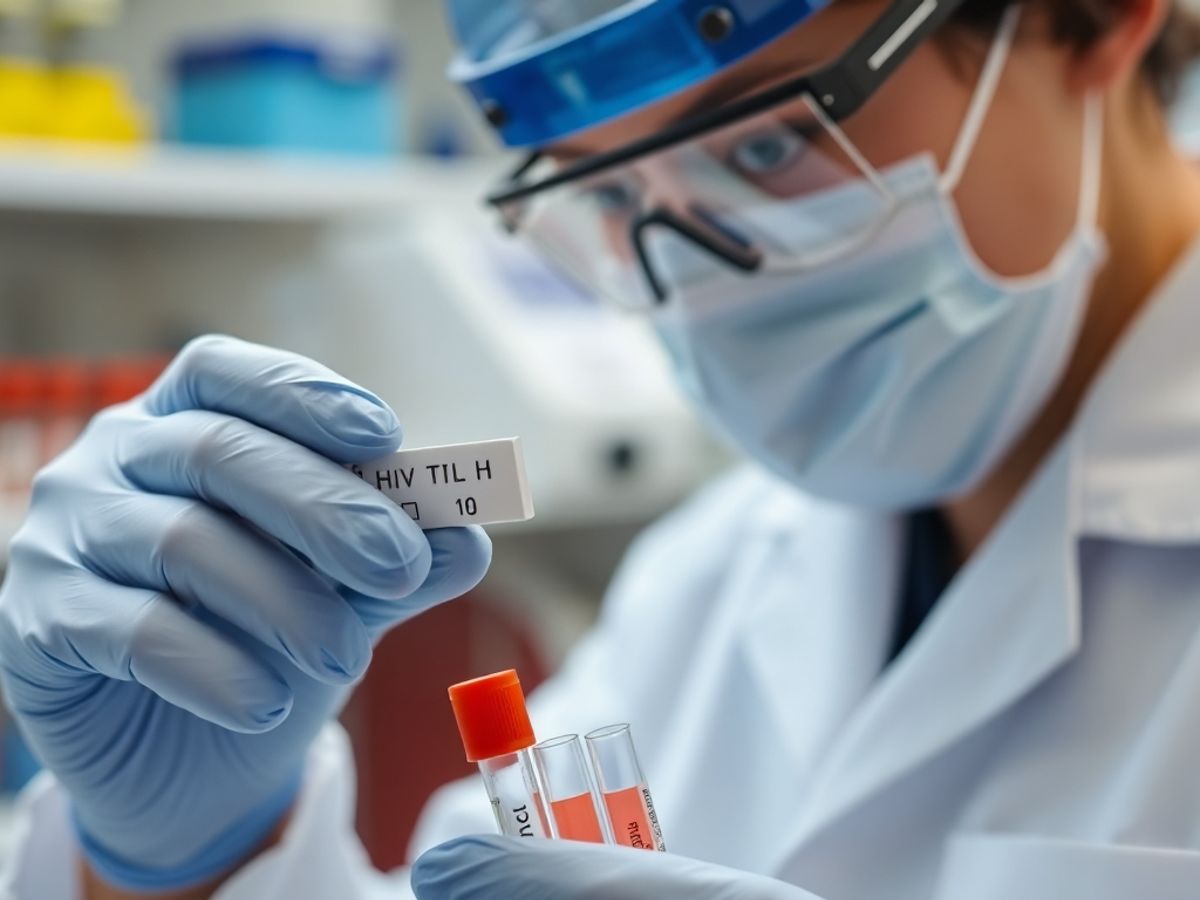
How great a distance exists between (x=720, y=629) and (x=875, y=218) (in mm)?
488

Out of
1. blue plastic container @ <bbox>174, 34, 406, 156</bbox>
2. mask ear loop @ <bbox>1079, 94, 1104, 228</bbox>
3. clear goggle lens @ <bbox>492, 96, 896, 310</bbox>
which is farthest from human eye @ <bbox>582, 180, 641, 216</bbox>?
blue plastic container @ <bbox>174, 34, 406, 156</bbox>

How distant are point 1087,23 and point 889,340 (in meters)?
0.29

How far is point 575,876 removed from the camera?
0.68m

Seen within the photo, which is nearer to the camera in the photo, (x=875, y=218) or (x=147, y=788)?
(x=147, y=788)

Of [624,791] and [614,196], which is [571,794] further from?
[614,196]

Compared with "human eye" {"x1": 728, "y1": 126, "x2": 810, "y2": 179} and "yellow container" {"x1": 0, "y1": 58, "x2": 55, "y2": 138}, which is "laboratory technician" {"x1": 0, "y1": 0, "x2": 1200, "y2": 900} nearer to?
"human eye" {"x1": 728, "y1": 126, "x2": 810, "y2": 179}

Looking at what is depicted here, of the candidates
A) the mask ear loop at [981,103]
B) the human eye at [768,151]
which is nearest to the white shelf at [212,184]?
the human eye at [768,151]

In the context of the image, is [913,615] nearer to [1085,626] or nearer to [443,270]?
[1085,626]

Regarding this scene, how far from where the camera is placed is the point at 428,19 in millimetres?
2877

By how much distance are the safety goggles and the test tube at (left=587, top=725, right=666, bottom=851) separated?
16.2 inches

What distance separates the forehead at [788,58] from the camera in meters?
0.96

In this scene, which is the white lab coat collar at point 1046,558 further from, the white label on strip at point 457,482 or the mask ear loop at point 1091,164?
the white label on strip at point 457,482

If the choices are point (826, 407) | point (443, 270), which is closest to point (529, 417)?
point (443, 270)

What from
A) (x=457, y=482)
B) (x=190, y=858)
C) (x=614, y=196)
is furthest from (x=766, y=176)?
(x=190, y=858)
